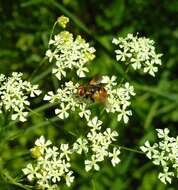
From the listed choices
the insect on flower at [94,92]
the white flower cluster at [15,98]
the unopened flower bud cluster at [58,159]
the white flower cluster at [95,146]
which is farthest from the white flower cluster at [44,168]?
the insect on flower at [94,92]

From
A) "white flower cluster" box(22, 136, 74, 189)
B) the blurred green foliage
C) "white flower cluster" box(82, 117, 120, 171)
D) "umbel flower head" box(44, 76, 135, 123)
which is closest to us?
"white flower cluster" box(22, 136, 74, 189)

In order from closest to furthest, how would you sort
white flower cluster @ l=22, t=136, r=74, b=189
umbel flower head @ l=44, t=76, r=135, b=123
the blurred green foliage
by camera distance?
white flower cluster @ l=22, t=136, r=74, b=189 < umbel flower head @ l=44, t=76, r=135, b=123 < the blurred green foliage

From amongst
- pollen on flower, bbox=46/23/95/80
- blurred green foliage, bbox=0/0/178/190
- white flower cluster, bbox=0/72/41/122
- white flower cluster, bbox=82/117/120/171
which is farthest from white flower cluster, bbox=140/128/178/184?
blurred green foliage, bbox=0/0/178/190

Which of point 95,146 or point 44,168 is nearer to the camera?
point 44,168

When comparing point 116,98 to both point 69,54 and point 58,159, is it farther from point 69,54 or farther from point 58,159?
point 58,159

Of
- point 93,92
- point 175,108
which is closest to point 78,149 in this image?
point 93,92

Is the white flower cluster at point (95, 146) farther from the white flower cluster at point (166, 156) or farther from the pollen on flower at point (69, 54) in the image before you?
the pollen on flower at point (69, 54)

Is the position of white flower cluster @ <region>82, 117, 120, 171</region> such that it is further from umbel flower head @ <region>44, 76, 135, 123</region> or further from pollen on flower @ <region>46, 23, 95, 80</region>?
pollen on flower @ <region>46, 23, 95, 80</region>

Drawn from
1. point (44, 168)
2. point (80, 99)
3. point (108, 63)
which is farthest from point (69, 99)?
point (108, 63)

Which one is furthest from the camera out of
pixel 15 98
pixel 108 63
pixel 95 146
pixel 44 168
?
pixel 108 63
